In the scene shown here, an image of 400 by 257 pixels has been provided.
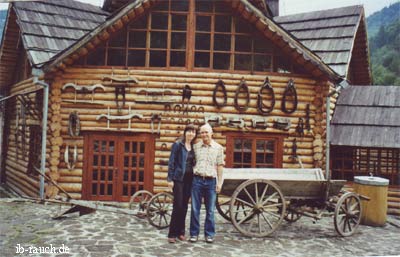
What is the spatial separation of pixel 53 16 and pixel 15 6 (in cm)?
108

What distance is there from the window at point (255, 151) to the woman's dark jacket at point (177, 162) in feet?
13.3

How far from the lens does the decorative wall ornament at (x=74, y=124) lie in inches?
393

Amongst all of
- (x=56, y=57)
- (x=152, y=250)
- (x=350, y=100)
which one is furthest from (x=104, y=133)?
(x=350, y=100)

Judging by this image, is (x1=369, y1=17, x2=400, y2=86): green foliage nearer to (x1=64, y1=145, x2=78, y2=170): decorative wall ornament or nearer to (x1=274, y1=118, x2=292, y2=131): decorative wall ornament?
(x1=274, y1=118, x2=292, y2=131): decorative wall ornament

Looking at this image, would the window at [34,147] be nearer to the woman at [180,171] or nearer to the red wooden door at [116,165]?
the red wooden door at [116,165]

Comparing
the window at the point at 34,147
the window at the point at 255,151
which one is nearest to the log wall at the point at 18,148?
the window at the point at 34,147

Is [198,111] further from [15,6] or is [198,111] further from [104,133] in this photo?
[15,6]

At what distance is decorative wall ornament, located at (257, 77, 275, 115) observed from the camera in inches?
406

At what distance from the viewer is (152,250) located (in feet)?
19.9

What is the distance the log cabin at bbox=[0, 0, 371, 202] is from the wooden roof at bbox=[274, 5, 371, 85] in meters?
2.00

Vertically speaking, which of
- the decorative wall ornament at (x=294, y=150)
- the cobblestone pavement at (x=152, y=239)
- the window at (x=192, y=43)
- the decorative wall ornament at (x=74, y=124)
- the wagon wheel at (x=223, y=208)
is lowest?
the cobblestone pavement at (x=152, y=239)

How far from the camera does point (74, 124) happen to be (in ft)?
33.0

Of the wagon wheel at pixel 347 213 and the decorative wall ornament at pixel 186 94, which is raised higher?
the decorative wall ornament at pixel 186 94

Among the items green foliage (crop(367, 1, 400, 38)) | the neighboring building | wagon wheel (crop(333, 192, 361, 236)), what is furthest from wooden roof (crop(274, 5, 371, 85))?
wagon wheel (crop(333, 192, 361, 236))
